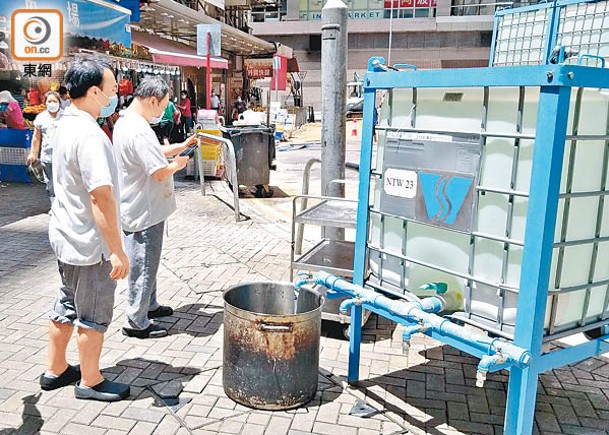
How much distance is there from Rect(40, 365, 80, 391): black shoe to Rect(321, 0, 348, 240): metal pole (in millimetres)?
2576

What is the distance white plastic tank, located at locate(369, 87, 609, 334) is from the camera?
2.63 meters

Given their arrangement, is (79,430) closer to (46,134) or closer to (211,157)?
(46,134)

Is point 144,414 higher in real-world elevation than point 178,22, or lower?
lower

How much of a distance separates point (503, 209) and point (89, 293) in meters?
2.27

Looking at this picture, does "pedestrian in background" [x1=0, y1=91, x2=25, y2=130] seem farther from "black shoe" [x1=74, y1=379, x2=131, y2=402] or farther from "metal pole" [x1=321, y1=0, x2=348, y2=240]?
"black shoe" [x1=74, y1=379, x2=131, y2=402]

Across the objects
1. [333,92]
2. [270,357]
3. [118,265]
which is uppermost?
[333,92]

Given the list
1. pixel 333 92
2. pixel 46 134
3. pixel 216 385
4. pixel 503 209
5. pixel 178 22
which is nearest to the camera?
pixel 503 209

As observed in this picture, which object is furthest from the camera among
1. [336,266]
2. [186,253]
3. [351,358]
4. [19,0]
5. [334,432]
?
[19,0]

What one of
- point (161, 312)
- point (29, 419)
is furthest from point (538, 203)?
point (161, 312)

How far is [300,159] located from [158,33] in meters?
6.53

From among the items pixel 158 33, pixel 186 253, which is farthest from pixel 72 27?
pixel 158 33

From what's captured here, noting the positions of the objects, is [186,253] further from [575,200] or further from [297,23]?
[297,23]

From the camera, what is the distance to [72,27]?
9047mm

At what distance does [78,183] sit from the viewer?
323 cm
